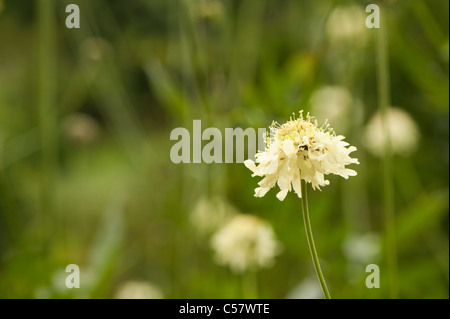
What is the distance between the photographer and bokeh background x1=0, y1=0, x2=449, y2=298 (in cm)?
58

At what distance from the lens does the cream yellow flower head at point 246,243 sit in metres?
0.59

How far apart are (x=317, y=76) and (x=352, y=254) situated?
195mm

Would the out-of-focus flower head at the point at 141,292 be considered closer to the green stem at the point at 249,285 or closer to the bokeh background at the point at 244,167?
the bokeh background at the point at 244,167

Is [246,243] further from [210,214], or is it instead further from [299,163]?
[299,163]

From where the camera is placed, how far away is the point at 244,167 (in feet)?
2.06

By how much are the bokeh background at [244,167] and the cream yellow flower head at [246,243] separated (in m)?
0.02

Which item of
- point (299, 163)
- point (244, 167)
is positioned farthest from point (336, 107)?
point (299, 163)

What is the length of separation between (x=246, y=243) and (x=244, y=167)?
0.08m

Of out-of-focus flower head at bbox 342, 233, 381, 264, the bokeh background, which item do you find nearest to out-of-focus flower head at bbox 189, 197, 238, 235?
the bokeh background

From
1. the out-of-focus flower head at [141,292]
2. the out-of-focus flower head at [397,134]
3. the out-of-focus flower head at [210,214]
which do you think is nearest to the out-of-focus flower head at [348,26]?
the out-of-focus flower head at [397,134]

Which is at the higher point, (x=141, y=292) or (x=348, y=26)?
(x=348, y=26)

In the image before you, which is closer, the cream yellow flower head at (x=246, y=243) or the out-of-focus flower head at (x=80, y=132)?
the cream yellow flower head at (x=246, y=243)
